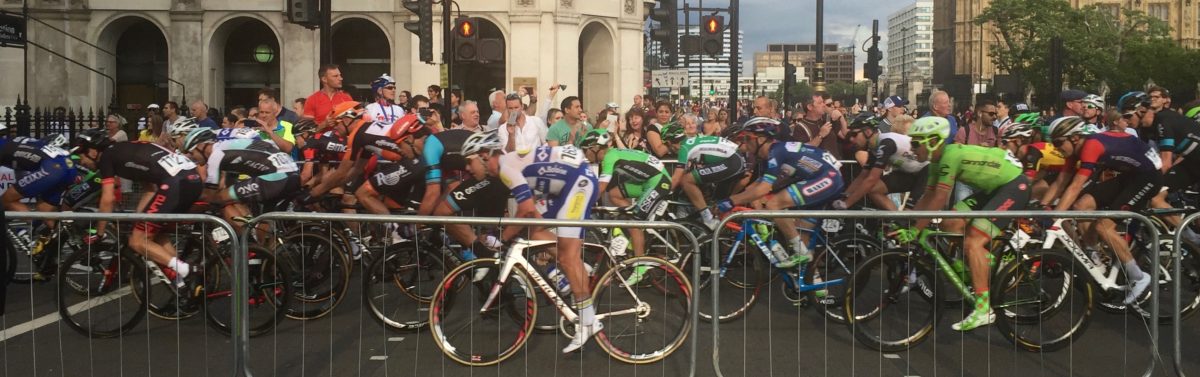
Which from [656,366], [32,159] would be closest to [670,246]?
[656,366]

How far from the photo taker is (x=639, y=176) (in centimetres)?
1058

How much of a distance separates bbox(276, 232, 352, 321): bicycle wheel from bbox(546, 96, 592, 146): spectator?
7865 millimetres

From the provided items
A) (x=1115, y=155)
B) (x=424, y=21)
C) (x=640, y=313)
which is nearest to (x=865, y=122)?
(x=1115, y=155)

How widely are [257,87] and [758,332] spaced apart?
34.4 m

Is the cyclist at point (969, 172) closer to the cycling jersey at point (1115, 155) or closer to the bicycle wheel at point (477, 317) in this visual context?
the cycling jersey at point (1115, 155)

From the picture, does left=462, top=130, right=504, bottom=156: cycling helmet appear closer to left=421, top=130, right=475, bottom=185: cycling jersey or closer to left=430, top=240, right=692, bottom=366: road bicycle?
left=430, top=240, right=692, bottom=366: road bicycle

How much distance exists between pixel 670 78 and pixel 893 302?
119 ft

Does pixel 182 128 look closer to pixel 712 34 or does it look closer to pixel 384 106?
pixel 384 106

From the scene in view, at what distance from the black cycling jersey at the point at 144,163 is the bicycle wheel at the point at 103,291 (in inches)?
47.1

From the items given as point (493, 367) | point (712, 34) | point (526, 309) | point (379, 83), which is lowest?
point (493, 367)

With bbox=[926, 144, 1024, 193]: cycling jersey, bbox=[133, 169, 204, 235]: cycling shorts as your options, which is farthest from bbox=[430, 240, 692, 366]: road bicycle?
bbox=[133, 169, 204, 235]: cycling shorts

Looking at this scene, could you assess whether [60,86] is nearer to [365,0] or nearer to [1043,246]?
[365,0]

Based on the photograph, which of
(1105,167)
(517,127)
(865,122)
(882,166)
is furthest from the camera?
(517,127)

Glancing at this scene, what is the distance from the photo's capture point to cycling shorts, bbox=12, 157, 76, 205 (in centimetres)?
1120
